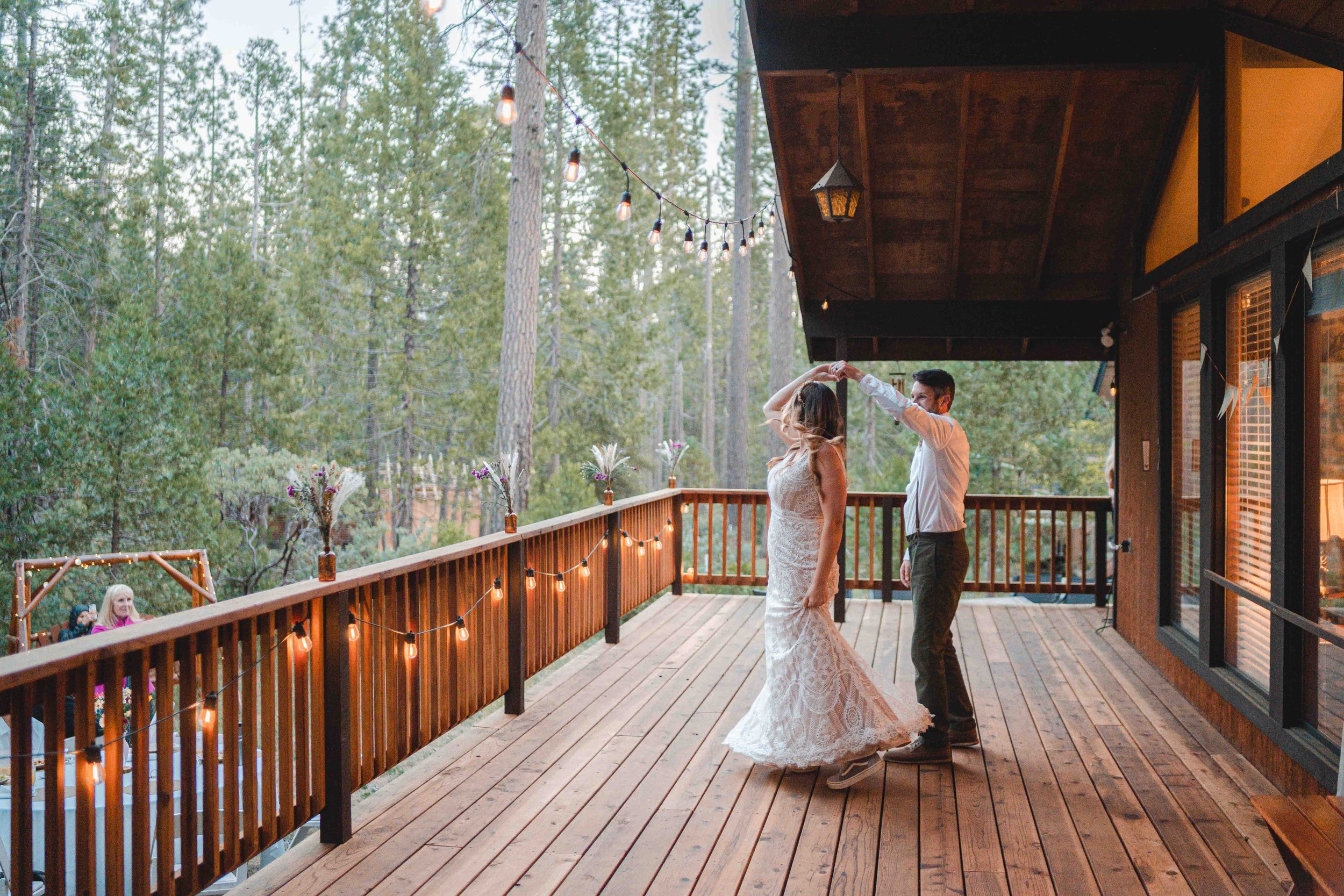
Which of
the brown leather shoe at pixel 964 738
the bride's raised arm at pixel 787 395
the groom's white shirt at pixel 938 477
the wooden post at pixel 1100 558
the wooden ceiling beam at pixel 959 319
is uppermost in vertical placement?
the wooden ceiling beam at pixel 959 319

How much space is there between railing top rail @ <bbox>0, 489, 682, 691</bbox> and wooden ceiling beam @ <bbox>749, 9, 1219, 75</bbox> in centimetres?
287

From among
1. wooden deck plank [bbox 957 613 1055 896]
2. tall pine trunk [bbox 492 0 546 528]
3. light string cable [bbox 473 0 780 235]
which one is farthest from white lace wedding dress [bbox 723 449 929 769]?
tall pine trunk [bbox 492 0 546 528]

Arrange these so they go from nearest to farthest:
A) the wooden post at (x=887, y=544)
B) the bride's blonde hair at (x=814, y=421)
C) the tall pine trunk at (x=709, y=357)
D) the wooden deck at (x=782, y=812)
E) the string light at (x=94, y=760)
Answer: the string light at (x=94, y=760) → the wooden deck at (x=782, y=812) → the bride's blonde hair at (x=814, y=421) → the wooden post at (x=887, y=544) → the tall pine trunk at (x=709, y=357)

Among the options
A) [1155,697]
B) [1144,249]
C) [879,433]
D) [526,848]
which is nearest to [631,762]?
[526,848]

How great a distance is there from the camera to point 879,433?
81.4 feet

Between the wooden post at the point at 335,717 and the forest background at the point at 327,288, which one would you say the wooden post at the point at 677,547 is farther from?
the wooden post at the point at 335,717

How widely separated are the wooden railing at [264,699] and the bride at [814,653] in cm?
133

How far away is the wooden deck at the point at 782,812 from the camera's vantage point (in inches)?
121

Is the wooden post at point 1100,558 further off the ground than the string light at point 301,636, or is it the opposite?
the string light at point 301,636

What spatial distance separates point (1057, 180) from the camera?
237 inches

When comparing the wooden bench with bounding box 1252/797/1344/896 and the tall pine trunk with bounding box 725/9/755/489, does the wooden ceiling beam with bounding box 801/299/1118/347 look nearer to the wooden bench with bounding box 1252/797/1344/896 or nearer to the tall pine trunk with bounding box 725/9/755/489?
the wooden bench with bounding box 1252/797/1344/896

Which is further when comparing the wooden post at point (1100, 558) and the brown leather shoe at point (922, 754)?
the wooden post at point (1100, 558)

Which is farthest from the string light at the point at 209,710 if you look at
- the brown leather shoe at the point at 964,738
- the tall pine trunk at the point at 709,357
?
the tall pine trunk at the point at 709,357

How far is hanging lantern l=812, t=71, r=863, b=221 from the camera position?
5.09 meters
